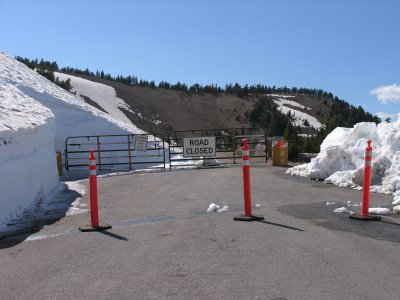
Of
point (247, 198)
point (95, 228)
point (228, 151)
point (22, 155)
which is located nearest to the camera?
point (95, 228)

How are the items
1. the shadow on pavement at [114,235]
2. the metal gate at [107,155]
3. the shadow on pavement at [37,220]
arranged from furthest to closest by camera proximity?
the metal gate at [107,155]
the shadow on pavement at [37,220]
the shadow on pavement at [114,235]

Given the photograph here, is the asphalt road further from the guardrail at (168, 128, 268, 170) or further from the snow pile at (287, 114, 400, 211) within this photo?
the guardrail at (168, 128, 268, 170)

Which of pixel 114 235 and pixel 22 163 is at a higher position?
pixel 22 163

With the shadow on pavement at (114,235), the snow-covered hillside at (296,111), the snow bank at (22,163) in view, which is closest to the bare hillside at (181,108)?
the snow-covered hillside at (296,111)

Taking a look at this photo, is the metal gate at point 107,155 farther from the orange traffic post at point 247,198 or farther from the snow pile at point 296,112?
the snow pile at point 296,112

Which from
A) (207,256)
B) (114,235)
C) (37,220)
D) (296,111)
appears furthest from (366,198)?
(296,111)

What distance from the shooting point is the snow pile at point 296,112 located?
86.2m

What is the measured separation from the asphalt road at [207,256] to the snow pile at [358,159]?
1.59 m

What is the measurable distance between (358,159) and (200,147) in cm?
886

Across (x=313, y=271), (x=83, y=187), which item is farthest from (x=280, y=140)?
(x=313, y=271)

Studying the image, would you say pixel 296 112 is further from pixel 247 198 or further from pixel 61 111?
pixel 247 198

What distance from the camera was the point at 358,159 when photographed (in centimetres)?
1335

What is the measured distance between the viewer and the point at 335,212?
8.88 meters

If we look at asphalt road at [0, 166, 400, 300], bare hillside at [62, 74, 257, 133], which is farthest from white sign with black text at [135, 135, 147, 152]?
bare hillside at [62, 74, 257, 133]
